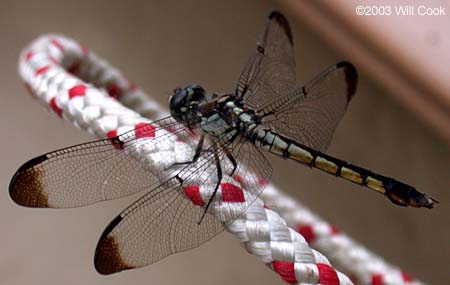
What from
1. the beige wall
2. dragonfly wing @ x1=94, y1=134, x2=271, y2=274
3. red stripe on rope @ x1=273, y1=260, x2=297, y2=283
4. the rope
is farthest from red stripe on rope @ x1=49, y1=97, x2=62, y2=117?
the beige wall

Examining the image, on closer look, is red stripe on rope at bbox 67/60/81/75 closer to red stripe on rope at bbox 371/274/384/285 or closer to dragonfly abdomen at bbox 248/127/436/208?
dragonfly abdomen at bbox 248/127/436/208

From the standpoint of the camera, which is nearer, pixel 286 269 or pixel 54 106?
pixel 286 269

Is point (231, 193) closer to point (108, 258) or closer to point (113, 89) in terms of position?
point (108, 258)

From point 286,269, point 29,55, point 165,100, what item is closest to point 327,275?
point 286,269

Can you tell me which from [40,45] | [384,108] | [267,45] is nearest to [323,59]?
[384,108]

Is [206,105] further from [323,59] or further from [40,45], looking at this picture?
[323,59]

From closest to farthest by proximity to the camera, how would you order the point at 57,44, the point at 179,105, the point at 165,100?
the point at 179,105
the point at 57,44
the point at 165,100
